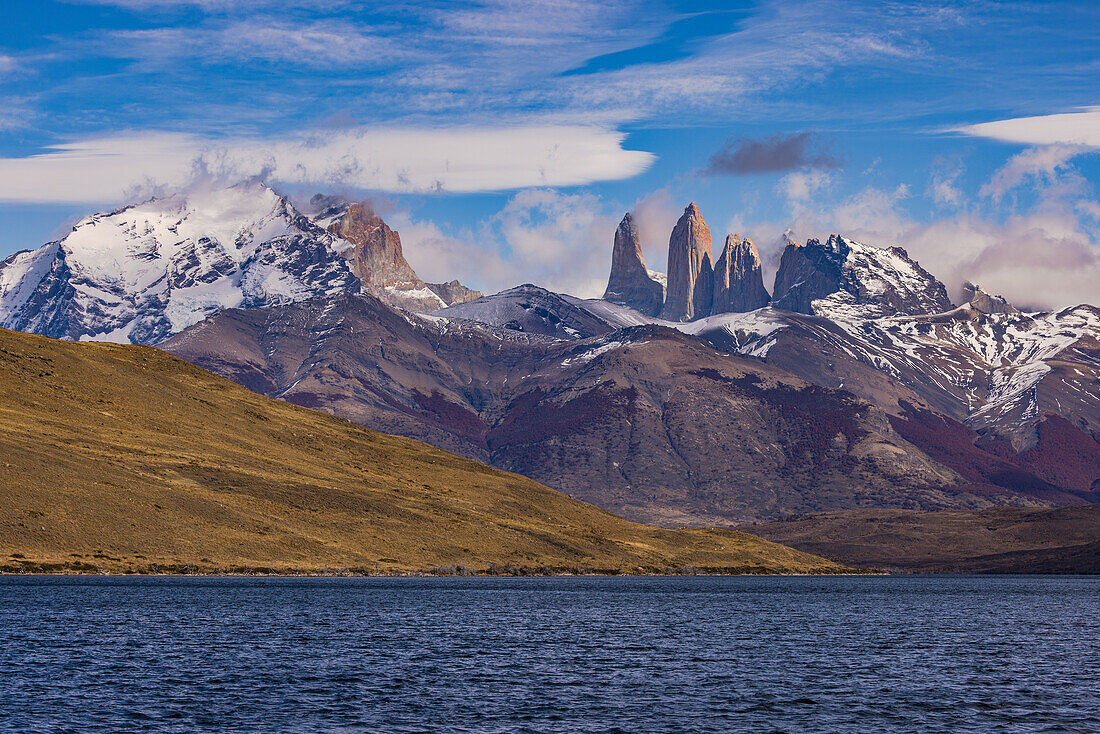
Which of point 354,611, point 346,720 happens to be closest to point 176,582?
point 354,611

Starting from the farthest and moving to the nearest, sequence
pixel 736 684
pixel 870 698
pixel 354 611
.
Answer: pixel 354 611
pixel 736 684
pixel 870 698

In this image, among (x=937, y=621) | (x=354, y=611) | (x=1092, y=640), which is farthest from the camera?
(x=937, y=621)

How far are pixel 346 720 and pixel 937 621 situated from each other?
374 feet

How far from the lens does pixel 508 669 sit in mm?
94125

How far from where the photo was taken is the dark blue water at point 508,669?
6956cm

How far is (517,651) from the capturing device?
108 m

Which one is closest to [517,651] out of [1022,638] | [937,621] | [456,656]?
[456,656]

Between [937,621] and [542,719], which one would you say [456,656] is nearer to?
[542,719]

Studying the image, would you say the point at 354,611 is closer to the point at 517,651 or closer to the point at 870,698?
the point at 517,651

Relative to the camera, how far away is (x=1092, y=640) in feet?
420

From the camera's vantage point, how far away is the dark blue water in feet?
228

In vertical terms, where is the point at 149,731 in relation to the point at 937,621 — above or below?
above

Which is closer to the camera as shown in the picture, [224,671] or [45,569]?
[224,671]

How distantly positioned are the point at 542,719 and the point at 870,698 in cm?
2416
